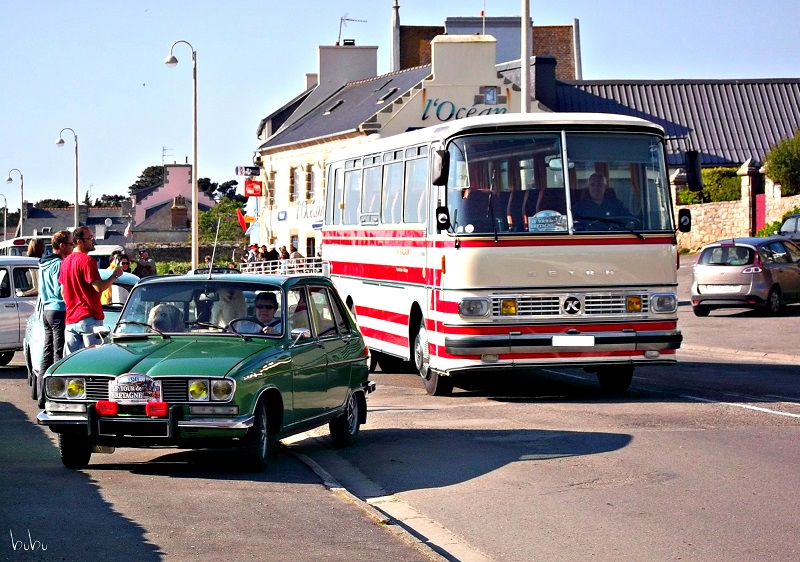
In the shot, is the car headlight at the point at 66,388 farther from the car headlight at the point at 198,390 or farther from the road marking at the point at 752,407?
the road marking at the point at 752,407

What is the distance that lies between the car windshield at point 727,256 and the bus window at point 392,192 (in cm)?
1281

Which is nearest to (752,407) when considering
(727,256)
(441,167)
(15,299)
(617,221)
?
(617,221)

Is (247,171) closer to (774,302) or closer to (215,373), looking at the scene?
(774,302)

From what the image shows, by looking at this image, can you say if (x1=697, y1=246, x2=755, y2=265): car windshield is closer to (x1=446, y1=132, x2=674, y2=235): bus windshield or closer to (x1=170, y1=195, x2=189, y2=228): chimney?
(x1=446, y1=132, x2=674, y2=235): bus windshield

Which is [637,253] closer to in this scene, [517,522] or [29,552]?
[517,522]

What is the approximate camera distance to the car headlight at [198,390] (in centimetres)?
999

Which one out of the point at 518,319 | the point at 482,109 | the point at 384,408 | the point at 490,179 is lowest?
the point at 384,408

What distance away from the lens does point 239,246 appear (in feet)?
309

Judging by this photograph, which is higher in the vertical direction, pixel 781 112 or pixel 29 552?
pixel 781 112

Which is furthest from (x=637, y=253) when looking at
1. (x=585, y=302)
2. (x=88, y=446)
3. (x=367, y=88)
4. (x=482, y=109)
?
(x=367, y=88)

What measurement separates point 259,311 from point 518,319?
488cm

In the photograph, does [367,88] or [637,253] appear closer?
[637,253]

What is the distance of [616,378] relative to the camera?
1672 cm

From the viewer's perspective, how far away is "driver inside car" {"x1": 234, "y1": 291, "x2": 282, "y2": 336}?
36.8 feet
